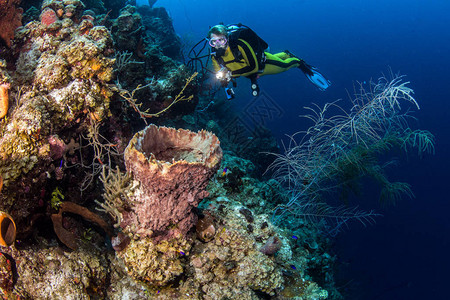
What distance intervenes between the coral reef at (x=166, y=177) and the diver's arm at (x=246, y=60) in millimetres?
4306

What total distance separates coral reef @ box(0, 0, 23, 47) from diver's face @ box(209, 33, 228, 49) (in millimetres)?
3610

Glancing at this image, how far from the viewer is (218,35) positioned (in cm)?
545

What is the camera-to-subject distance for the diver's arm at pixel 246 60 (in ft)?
19.3

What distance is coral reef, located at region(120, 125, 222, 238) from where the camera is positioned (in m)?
1.84

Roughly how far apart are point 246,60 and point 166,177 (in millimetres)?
5019

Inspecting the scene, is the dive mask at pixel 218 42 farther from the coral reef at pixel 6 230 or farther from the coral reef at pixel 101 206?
the coral reef at pixel 6 230

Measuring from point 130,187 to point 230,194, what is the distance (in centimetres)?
182

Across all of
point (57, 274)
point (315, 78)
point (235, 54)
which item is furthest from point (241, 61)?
point (57, 274)

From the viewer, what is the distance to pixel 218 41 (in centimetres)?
554

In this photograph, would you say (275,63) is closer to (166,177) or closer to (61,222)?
(166,177)

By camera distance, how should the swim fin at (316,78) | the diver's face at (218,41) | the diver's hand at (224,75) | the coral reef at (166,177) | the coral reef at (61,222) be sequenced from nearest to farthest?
the coral reef at (166,177)
the coral reef at (61,222)
the diver's face at (218,41)
the diver's hand at (224,75)
the swim fin at (316,78)

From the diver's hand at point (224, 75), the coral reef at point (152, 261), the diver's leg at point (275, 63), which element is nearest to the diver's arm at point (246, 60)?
the diver's hand at point (224, 75)

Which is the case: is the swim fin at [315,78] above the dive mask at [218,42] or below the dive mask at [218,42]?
below

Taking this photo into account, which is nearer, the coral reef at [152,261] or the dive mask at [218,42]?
the coral reef at [152,261]
